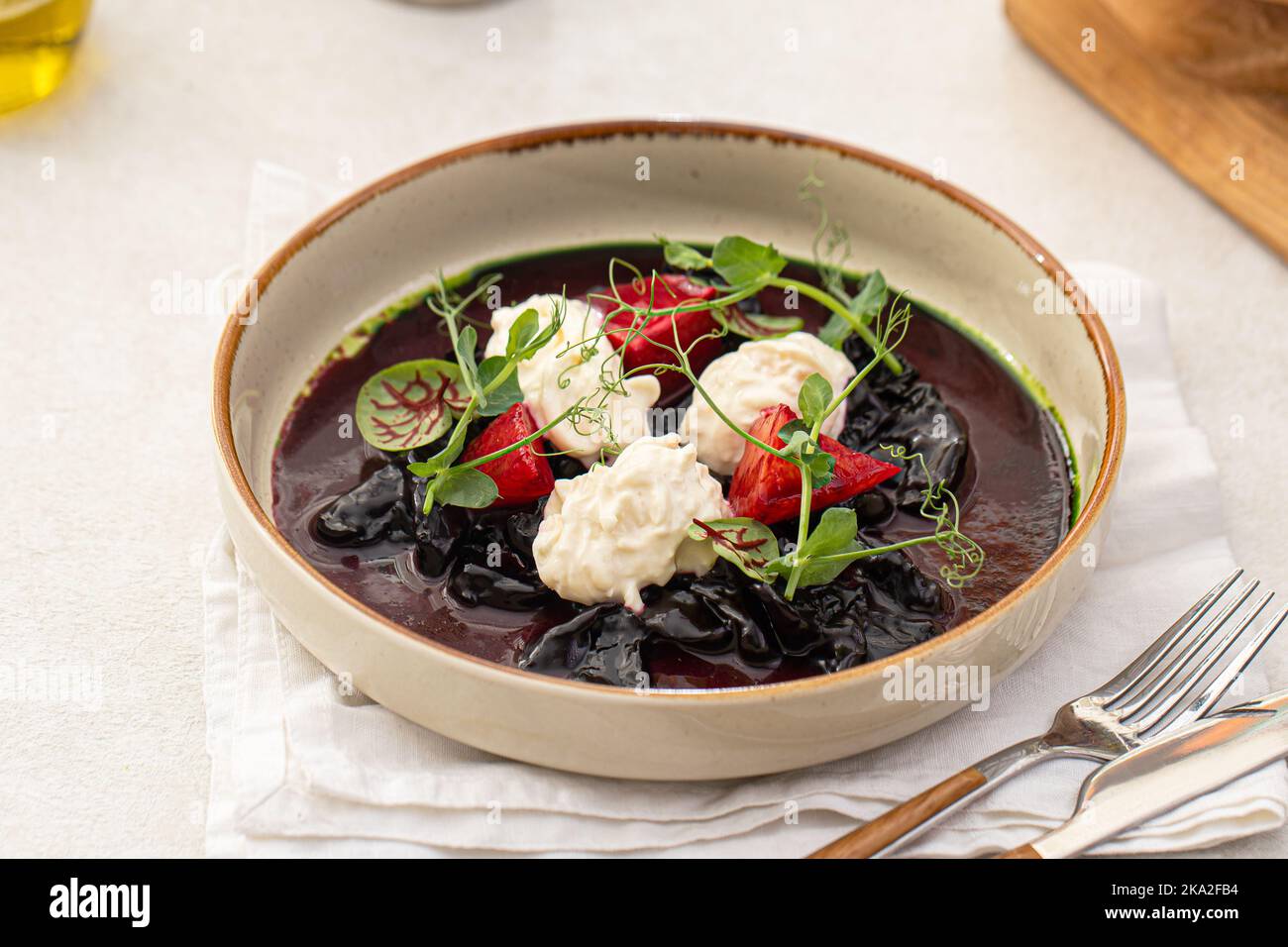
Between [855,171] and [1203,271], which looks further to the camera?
[1203,271]

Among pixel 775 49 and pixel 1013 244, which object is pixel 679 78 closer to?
pixel 775 49

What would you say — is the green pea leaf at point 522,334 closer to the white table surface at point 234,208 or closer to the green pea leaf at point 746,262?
the green pea leaf at point 746,262

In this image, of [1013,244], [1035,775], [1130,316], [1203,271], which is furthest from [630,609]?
[1203,271]

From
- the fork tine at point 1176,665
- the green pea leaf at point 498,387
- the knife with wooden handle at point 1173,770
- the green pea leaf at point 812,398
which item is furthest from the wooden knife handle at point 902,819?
the green pea leaf at point 498,387

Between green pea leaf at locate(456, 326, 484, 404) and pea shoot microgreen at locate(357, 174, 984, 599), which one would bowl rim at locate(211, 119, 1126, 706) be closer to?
pea shoot microgreen at locate(357, 174, 984, 599)

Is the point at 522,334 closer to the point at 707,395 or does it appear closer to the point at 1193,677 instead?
the point at 707,395

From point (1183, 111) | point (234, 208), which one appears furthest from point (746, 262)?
point (1183, 111)
